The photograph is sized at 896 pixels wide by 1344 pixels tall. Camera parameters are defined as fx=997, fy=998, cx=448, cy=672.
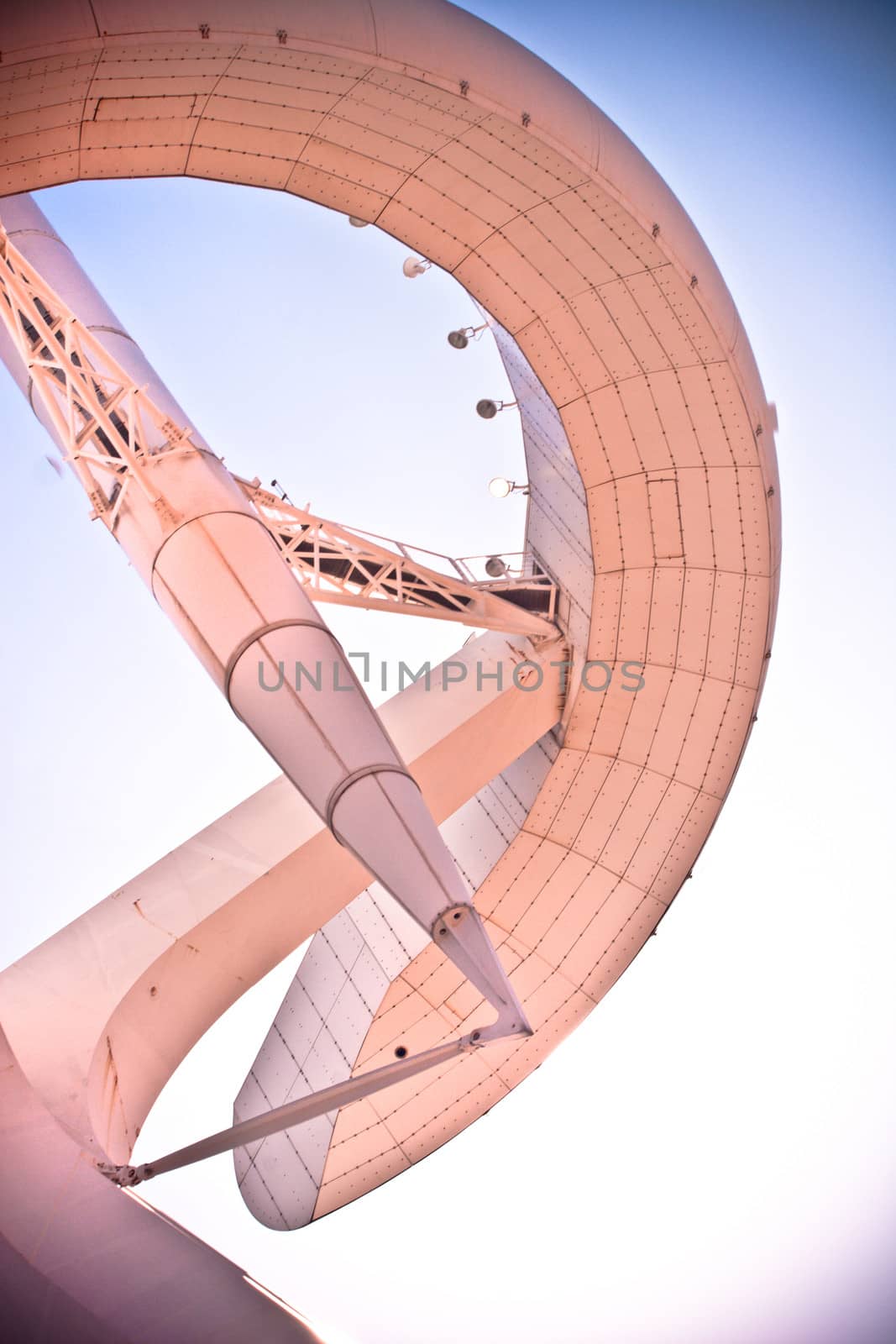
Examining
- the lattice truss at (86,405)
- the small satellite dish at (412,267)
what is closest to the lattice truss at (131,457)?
the lattice truss at (86,405)

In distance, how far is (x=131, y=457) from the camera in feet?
31.6

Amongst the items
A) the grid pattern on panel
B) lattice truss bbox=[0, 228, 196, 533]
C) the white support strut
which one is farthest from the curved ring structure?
the white support strut

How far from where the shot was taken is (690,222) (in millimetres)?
10609

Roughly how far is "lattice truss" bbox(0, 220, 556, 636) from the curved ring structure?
→ 1.20 metres

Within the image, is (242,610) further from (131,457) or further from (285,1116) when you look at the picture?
(285,1116)

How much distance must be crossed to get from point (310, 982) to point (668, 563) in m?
8.35

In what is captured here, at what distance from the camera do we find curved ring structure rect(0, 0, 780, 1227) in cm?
873

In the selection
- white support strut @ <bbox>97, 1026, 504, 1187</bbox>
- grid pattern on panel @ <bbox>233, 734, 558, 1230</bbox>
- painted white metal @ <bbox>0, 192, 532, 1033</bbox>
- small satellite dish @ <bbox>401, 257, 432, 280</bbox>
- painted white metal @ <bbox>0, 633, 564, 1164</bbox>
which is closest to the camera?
white support strut @ <bbox>97, 1026, 504, 1187</bbox>

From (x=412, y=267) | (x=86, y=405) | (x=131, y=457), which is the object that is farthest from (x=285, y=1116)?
(x=412, y=267)

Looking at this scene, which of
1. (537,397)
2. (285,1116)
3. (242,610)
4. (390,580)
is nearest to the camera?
(285,1116)

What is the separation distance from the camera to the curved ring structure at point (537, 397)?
8734 mm

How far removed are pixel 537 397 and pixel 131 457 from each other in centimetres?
687

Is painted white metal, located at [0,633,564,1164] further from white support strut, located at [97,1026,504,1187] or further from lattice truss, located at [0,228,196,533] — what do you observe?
lattice truss, located at [0,228,196,533]

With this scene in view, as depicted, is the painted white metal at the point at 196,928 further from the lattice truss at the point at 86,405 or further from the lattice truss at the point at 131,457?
the lattice truss at the point at 86,405
